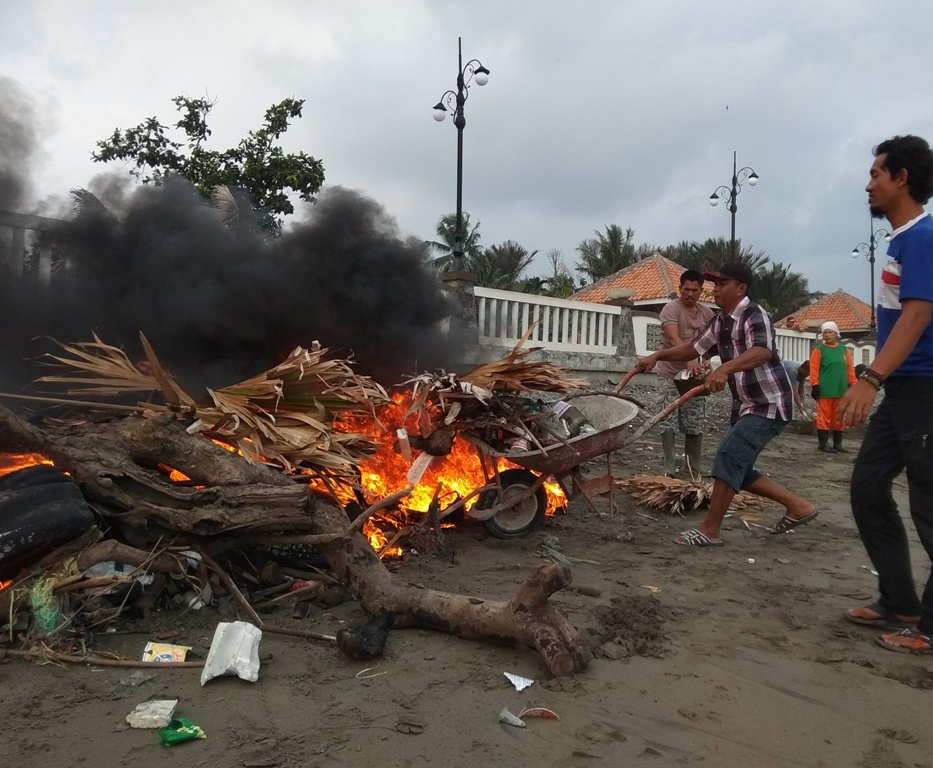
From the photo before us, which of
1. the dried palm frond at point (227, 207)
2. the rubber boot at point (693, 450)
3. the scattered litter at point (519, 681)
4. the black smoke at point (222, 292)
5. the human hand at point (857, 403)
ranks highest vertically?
the dried palm frond at point (227, 207)

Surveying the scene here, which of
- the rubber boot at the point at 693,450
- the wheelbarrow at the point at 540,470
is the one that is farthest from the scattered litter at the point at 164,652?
the rubber boot at the point at 693,450

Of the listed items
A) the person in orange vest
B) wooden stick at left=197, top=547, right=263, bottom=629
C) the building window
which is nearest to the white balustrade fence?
the building window

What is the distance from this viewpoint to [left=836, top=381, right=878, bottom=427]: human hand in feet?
10.7

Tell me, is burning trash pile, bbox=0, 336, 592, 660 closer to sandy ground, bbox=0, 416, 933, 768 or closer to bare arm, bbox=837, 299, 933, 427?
sandy ground, bbox=0, 416, 933, 768

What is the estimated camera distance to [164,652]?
10.4 ft

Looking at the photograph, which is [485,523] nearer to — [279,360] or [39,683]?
[279,360]

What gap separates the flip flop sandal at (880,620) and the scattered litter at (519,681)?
1.94 m

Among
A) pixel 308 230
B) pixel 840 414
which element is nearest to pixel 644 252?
pixel 308 230

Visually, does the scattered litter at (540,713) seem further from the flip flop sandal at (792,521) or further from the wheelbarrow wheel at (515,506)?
the flip flop sandal at (792,521)

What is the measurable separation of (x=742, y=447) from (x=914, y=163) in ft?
7.29

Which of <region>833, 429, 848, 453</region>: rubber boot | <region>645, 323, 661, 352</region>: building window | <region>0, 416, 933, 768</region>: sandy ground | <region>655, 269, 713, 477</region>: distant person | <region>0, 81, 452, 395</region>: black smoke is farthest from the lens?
<region>645, 323, 661, 352</region>: building window

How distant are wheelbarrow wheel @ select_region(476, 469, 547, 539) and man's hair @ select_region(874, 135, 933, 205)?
10.1ft

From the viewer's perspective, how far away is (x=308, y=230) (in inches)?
279

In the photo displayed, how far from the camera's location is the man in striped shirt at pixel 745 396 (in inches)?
199
